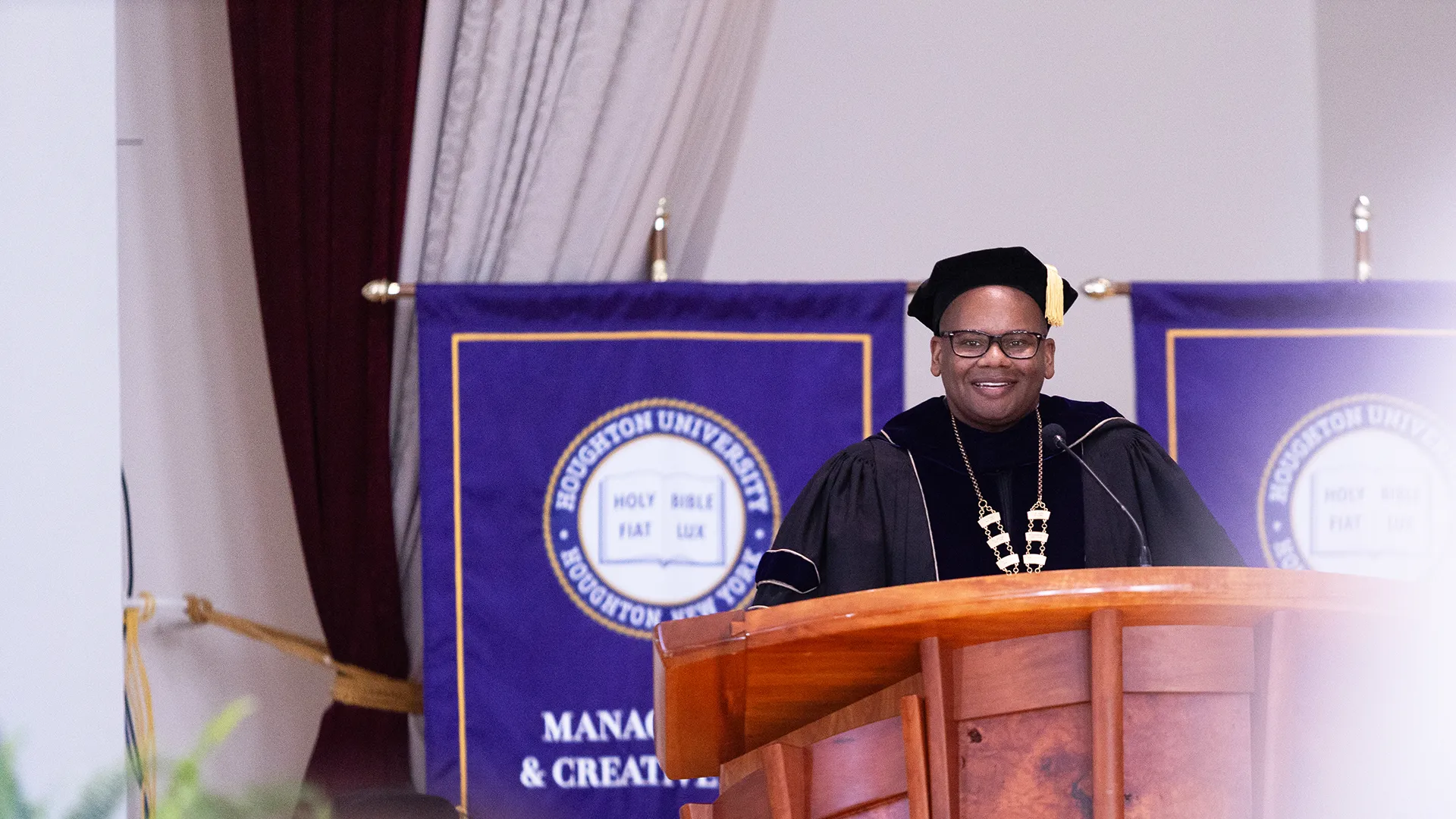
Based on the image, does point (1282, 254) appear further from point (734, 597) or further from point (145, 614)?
point (145, 614)

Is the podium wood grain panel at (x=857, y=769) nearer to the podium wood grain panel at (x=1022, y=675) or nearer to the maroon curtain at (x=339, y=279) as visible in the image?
the podium wood grain panel at (x=1022, y=675)

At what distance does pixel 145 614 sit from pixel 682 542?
131 centimetres

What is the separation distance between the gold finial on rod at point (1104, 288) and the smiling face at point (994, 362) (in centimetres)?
115

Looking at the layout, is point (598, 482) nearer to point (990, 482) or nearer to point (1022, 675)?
point (990, 482)

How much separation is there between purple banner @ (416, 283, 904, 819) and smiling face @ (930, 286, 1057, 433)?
43.1 inches

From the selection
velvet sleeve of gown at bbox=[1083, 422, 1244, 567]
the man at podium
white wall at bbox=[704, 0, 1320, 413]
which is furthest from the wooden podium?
white wall at bbox=[704, 0, 1320, 413]

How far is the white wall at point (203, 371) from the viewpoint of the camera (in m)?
3.88

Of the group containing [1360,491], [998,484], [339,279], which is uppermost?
[339,279]

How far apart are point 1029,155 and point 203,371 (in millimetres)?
2385

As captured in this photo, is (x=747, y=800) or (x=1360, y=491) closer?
(x=747, y=800)

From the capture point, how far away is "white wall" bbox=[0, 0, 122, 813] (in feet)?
7.26

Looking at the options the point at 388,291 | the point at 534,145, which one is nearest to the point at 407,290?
the point at 388,291

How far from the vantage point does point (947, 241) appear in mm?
4375

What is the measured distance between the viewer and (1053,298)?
7.45 feet
